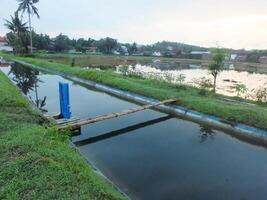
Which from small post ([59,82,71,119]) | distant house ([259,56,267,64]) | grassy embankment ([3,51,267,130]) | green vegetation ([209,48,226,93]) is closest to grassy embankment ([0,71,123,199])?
small post ([59,82,71,119])

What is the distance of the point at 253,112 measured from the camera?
29.7 feet

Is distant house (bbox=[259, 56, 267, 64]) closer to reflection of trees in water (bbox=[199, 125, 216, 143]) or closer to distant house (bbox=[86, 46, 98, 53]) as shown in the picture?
distant house (bbox=[86, 46, 98, 53])

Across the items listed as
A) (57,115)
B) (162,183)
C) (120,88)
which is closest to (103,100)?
(120,88)

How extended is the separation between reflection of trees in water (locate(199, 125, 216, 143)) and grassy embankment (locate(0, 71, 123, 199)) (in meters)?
4.27

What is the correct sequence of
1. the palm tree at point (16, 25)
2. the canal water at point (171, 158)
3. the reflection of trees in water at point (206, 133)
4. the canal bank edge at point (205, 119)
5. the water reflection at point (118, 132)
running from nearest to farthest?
the canal water at point (171, 158) < the water reflection at point (118, 132) < the canal bank edge at point (205, 119) < the reflection of trees in water at point (206, 133) < the palm tree at point (16, 25)

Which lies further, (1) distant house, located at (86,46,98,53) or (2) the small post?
(1) distant house, located at (86,46,98,53)

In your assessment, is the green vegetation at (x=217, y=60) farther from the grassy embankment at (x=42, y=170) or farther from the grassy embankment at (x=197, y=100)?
the grassy embankment at (x=42, y=170)

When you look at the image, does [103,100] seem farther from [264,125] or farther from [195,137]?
[264,125]

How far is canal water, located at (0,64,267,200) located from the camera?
17.9ft

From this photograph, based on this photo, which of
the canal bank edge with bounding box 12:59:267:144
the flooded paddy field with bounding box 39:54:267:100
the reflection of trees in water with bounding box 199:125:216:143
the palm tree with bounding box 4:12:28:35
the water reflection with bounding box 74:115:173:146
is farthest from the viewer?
the palm tree with bounding box 4:12:28:35

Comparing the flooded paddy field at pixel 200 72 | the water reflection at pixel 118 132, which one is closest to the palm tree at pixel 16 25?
the flooded paddy field at pixel 200 72

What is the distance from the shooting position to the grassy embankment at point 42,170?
398cm

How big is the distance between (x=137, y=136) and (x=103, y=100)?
545cm

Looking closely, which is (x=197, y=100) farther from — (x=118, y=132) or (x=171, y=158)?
(x=171, y=158)
